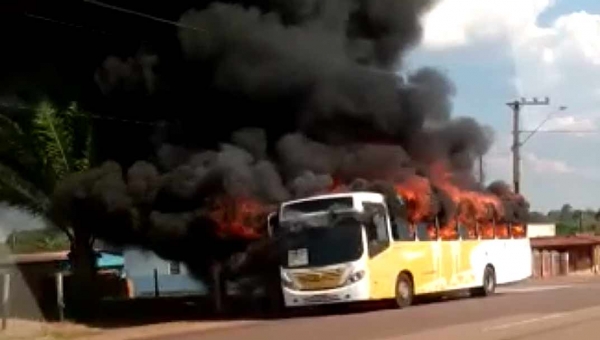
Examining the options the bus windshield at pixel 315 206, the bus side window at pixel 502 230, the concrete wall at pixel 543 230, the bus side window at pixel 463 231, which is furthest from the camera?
the concrete wall at pixel 543 230

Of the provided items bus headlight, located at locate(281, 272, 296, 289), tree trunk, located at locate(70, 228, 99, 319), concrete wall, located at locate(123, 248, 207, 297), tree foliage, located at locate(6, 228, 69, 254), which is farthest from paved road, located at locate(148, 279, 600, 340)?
tree foliage, located at locate(6, 228, 69, 254)

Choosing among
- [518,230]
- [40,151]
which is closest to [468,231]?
[518,230]

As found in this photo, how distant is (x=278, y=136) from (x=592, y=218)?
10253 cm

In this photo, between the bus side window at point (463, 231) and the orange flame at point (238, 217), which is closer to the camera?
the orange flame at point (238, 217)

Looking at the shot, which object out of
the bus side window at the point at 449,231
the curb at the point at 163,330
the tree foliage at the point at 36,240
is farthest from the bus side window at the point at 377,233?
the tree foliage at the point at 36,240

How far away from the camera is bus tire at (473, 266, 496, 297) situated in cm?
3475

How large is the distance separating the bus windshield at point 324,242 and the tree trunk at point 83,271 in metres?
10.2

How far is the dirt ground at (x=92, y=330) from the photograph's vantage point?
25.8m

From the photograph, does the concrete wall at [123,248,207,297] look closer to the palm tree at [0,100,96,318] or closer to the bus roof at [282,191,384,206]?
the palm tree at [0,100,96,318]

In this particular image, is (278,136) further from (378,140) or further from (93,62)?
(93,62)

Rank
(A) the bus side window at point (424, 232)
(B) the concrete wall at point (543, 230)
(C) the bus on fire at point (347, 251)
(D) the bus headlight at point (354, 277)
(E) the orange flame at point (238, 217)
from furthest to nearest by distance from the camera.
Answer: (B) the concrete wall at point (543, 230) < (E) the orange flame at point (238, 217) < (A) the bus side window at point (424, 232) < (C) the bus on fire at point (347, 251) < (D) the bus headlight at point (354, 277)

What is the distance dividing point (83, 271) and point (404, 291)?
487 inches

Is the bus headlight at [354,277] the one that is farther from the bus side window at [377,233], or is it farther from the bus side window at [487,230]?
the bus side window at [487,230]

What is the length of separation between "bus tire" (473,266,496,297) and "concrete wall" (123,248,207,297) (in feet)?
27.2
